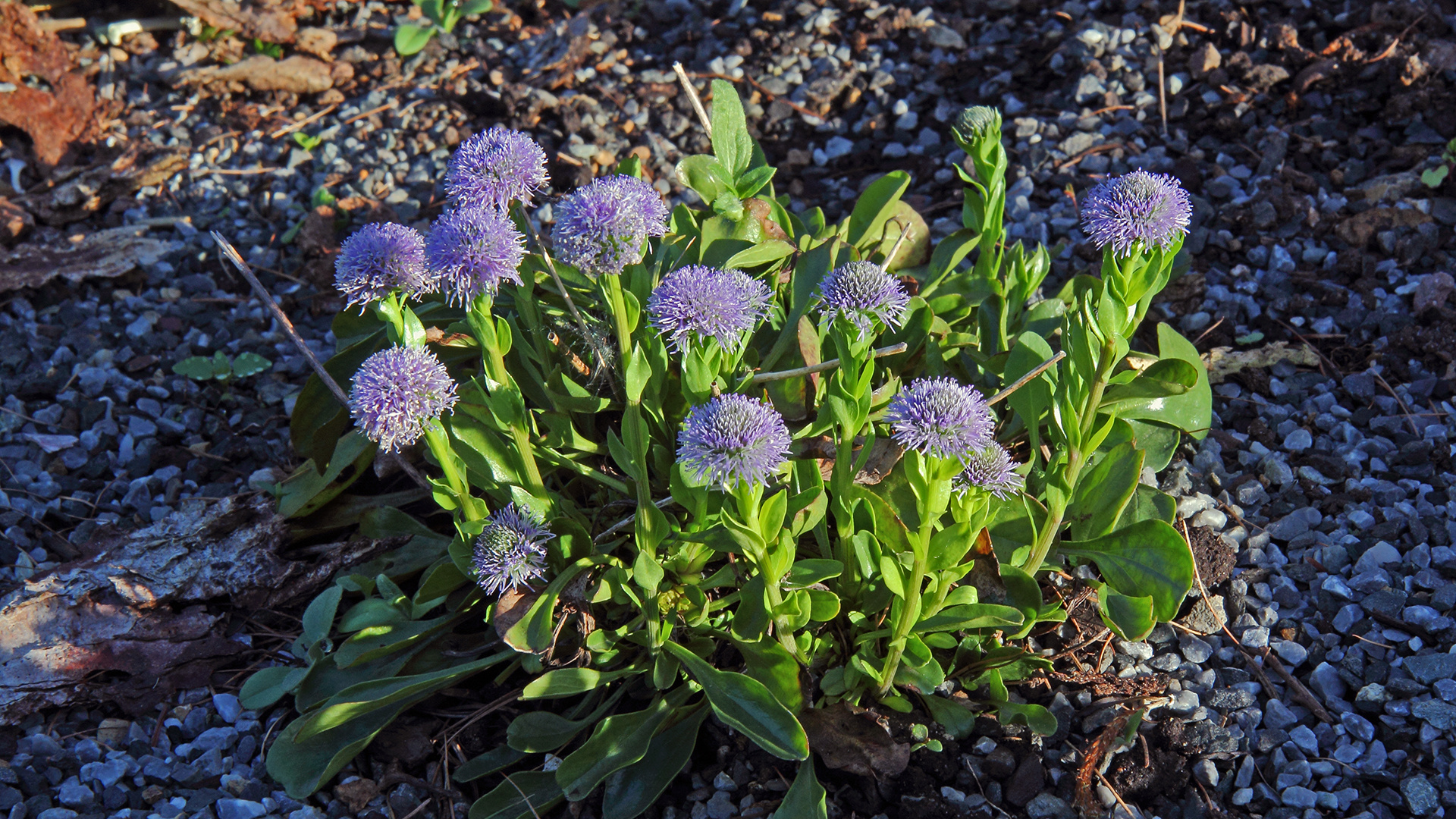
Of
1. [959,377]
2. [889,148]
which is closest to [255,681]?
[959,377]

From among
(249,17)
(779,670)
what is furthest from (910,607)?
(249,17)

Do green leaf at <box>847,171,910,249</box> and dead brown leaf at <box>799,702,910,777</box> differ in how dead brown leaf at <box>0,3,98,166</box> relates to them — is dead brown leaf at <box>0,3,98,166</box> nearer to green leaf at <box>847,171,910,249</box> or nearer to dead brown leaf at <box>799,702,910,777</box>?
green leaf at <box>847,171,910,249</box>

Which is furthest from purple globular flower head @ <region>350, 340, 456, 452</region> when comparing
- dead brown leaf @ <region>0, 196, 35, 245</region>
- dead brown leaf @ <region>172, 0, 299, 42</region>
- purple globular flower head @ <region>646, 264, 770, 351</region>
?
dead brown leaf @ <region>172, 0, 299, 42</region>

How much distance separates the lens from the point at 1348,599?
2.78 metres

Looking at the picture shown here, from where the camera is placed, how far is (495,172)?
238 cm

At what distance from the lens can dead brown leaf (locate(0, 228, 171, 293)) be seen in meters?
4.11

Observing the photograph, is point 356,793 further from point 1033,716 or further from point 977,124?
point 977,124

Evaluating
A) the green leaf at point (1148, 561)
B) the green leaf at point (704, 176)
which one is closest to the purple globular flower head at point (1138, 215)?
the green leaf at point (1148, 561)

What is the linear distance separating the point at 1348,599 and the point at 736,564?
1556 millimetres

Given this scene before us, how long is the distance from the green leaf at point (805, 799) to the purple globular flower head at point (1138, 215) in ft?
4.20

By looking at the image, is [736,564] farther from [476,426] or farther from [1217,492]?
[1217,492]

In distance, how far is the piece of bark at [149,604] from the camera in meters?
2.84

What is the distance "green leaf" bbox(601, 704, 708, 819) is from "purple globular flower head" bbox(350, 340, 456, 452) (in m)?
0.91

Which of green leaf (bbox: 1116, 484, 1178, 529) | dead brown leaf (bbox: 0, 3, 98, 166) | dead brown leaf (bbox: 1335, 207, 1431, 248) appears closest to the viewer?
green leaf (bbox: 1116, 484, 1178, 529)
